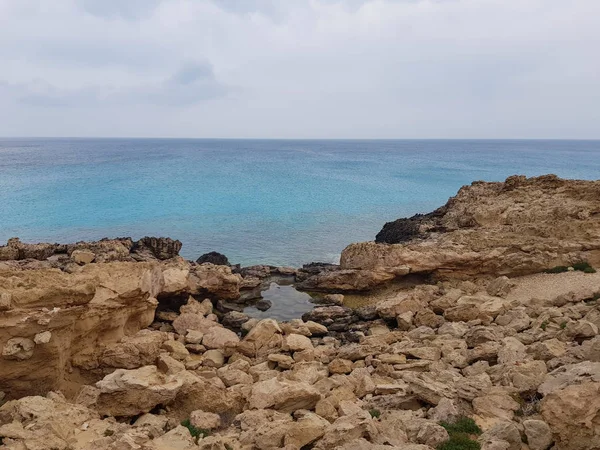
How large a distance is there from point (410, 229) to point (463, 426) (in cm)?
2297

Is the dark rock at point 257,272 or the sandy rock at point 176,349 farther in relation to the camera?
the dark rock at point 257,272

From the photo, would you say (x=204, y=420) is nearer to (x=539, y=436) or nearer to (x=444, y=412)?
(x=444, y=412)

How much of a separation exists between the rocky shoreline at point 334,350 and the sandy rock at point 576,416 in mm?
28

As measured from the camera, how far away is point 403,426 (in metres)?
10.4

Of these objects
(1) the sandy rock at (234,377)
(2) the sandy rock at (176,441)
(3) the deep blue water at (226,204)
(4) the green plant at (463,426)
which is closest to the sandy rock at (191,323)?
(1) the sandy rock at (234,377)

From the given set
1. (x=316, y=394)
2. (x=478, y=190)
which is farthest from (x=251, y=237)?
(x=316, y=394)

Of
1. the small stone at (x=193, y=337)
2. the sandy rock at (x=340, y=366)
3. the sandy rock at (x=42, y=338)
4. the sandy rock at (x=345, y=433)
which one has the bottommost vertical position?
the small stone at (x=193, y=337)

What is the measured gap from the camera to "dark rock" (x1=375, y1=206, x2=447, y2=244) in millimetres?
31302

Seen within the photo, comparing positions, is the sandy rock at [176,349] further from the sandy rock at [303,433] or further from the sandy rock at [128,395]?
the sandy rock at [303,433]

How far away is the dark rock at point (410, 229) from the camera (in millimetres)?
31302

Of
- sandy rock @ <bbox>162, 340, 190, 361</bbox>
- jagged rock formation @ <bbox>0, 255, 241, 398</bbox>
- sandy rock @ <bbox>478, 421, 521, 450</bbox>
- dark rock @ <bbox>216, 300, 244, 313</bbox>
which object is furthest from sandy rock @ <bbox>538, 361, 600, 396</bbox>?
dark rock @ <bbox>216, 300, 244, 313</bbox>

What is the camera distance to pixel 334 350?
→ 58.7ft

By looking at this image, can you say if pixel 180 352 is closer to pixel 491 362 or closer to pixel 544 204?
pixel 491 362

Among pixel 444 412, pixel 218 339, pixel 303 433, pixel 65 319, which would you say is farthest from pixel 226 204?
pixel 444 412
